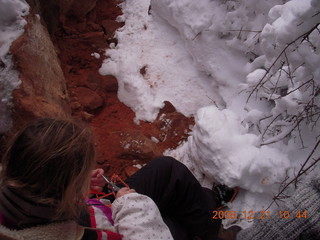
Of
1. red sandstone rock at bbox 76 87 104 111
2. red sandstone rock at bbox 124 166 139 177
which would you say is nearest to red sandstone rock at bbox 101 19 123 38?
red sandstone rock at bbox 76 87 104 111

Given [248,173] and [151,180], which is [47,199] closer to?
[151,180]

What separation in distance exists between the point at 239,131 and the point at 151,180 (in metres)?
0.85

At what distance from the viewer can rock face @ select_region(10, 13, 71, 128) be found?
6.22 feet

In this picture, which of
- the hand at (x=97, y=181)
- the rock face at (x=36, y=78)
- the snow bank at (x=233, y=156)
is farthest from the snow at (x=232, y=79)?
the hand at (x=97, y=181)

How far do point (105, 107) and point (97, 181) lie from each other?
132 cm

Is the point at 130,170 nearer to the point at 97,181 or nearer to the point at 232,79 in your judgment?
the point at 97,181

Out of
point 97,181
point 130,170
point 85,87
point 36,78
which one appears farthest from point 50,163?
point 85,87

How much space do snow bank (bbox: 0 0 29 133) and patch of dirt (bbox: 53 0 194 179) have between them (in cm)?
→ 77

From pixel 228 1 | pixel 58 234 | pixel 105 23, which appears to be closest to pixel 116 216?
pixel 58 234

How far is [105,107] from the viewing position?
9.29 feet

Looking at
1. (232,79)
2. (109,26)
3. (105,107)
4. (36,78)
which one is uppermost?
(232,79)

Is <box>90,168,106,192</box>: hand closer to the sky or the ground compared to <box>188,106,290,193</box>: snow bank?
closer to the ground

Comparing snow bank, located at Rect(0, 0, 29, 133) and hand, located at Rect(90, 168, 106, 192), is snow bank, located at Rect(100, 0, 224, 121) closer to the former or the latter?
snow bank, located at Rect(0, 0, 29, 133)

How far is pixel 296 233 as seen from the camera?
124 centimetres
